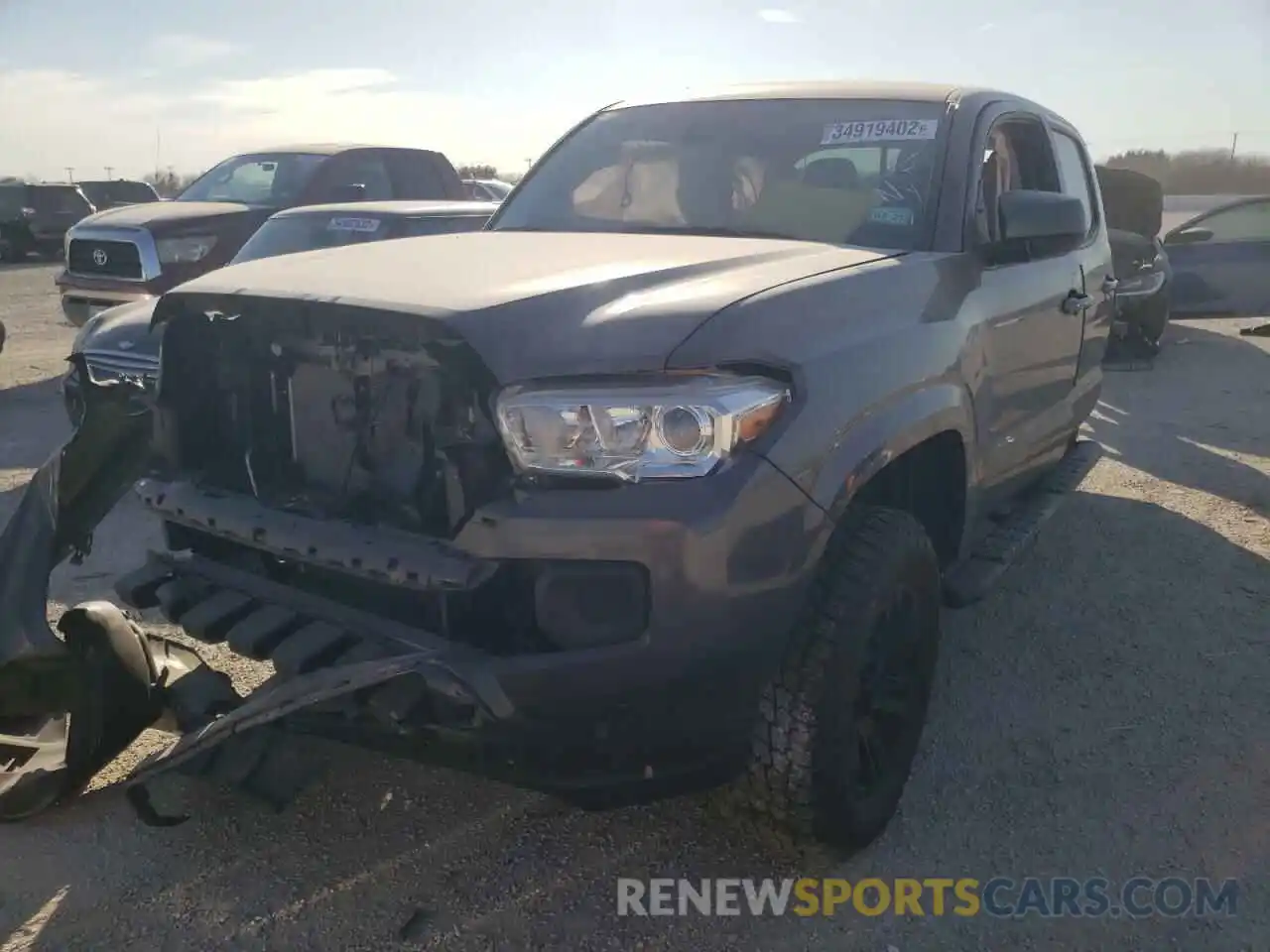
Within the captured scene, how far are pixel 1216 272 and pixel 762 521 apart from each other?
9.42 meters

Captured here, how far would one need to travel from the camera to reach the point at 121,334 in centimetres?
573

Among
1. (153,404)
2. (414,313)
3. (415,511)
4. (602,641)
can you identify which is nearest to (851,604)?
(602,641)

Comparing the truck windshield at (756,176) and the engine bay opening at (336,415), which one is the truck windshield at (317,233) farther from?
the engine bay opening at (336,415)

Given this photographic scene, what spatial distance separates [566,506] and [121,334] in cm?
448

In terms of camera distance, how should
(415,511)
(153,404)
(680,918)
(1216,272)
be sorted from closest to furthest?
1. (415,511)
2. (680,918)
3. (153,404)
4. (1216,272)

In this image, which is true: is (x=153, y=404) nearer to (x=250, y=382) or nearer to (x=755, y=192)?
(x=250, y=382)

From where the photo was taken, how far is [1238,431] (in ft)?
24.1

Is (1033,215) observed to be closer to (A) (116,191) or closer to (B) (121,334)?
(B) (121,334)

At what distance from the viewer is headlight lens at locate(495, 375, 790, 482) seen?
84.0 inches

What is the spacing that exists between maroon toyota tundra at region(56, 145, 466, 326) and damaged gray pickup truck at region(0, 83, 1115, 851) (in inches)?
237

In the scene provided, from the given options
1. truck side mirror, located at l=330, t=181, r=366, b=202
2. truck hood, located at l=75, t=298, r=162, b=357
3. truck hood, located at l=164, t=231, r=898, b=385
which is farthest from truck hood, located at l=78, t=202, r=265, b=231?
truck hood, located at l=164, t=231, r=898, b=385

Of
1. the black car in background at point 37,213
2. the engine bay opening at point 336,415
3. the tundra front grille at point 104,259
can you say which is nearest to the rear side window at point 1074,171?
the engine bay opening at point 336,415

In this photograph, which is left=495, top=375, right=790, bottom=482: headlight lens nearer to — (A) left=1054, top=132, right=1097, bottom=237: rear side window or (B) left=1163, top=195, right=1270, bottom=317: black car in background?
(A) left=1054, top=132, right=1097, bottom=237: rear side window

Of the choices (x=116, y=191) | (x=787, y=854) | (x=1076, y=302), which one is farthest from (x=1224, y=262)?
(x=116, y=191)
